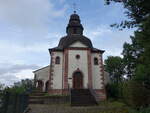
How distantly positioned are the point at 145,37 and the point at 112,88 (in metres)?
16.3

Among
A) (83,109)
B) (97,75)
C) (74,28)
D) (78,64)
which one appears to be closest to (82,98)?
(83,109)

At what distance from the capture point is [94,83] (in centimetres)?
2131

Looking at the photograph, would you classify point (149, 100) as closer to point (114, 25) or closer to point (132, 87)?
point (132, 87)

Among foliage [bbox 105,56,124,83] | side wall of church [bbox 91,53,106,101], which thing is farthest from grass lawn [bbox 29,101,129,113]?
foliage [bbox 105,56,124,83]

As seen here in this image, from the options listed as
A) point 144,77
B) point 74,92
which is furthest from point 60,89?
point 144,77

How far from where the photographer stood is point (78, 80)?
2100 centimetres

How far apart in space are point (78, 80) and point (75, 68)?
1.63 meters

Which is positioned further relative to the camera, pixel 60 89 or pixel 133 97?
pixel 60 89

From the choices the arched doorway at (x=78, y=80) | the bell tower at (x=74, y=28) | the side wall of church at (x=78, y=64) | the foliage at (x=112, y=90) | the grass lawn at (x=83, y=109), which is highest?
the bell tower at (x=74, y=28)

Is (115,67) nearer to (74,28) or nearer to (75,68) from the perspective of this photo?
(74,28)

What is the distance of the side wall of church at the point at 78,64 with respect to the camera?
20.8 meters

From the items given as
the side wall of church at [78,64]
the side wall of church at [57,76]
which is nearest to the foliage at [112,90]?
the side wall of church at [78,64]

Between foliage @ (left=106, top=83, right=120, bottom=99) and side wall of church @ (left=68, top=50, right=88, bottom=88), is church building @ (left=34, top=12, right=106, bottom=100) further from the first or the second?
foliage @ (left=106, top=83, right=120, bottom=99)

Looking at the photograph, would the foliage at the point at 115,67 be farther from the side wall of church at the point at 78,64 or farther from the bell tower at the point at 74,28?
the side wall of church at the point at 78,64
